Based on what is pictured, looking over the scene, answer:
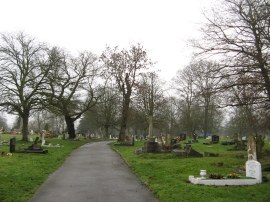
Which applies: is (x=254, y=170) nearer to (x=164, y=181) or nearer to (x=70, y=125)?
(x=164, y=181)

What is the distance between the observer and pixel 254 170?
1299 centimetres

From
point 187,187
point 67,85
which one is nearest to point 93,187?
point 187,187

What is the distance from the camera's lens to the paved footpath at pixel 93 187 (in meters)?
10.5

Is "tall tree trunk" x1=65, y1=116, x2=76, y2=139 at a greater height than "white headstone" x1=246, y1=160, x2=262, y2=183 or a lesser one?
greater

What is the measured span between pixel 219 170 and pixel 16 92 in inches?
1017

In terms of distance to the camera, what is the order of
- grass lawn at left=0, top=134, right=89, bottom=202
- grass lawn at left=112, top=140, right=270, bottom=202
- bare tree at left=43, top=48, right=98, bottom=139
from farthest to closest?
bare tree at left=43, top=48, right=98, bottom=139, grass lawn at left=0, top=134, right=89, bottom=202, grass lawn at left=112, top=140, right=270, bottom=202

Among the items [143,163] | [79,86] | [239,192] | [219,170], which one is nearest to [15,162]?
[143,163]

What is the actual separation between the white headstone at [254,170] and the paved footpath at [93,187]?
404 cm

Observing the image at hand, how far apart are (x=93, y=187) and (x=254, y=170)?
5.95 meters

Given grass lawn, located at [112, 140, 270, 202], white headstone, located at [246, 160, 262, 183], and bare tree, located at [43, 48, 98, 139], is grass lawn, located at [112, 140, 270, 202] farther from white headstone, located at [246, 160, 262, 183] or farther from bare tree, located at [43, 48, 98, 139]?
bare tree, located at [43, 48, 98, 139]

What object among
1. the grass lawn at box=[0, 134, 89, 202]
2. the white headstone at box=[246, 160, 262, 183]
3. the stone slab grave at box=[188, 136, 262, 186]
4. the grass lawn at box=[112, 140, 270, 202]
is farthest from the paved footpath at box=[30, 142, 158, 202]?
the white headstone at box=[246, 160, 262, 183]

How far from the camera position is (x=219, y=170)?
15.8 m

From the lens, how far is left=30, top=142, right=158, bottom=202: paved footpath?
10.5 meters

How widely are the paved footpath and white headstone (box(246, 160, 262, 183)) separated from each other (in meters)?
4.04
